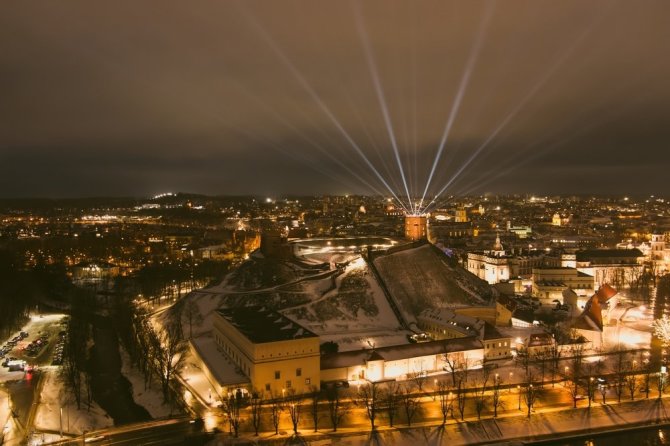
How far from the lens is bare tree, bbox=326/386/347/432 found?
94.4 ft

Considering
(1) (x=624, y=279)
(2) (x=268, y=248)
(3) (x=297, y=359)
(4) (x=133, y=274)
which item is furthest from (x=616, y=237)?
(3) (x=297, y=359)

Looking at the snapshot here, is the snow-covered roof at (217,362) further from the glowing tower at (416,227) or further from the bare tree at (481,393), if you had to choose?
the glowing tower at (416,227)

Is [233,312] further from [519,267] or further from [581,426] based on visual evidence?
[519,267]

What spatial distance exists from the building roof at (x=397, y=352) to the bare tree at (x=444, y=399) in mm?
2788

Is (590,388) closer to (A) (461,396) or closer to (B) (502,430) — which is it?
(B) (502,430)

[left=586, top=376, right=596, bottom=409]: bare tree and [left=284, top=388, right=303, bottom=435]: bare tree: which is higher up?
[left=586, top=376, right=596, bottom=409]: bare tree

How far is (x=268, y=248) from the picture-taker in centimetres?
6241

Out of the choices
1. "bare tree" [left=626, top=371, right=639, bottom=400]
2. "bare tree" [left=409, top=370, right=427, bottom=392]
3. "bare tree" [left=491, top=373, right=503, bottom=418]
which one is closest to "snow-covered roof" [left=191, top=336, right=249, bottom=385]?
"bare tree" [left=409, top=370, right=427, bottom=392]

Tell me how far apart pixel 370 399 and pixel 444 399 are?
409 centimetres

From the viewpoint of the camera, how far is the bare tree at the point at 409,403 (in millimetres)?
29328

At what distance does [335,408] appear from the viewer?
30.8 metres

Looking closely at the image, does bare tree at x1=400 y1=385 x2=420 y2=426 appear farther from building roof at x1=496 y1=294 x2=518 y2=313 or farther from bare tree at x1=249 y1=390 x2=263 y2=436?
building roof at x1=496 y1=294 x2=518 y2=313

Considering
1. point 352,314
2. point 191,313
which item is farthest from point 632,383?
point 191,313

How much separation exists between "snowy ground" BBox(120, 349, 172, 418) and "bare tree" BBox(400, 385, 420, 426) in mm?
12813
